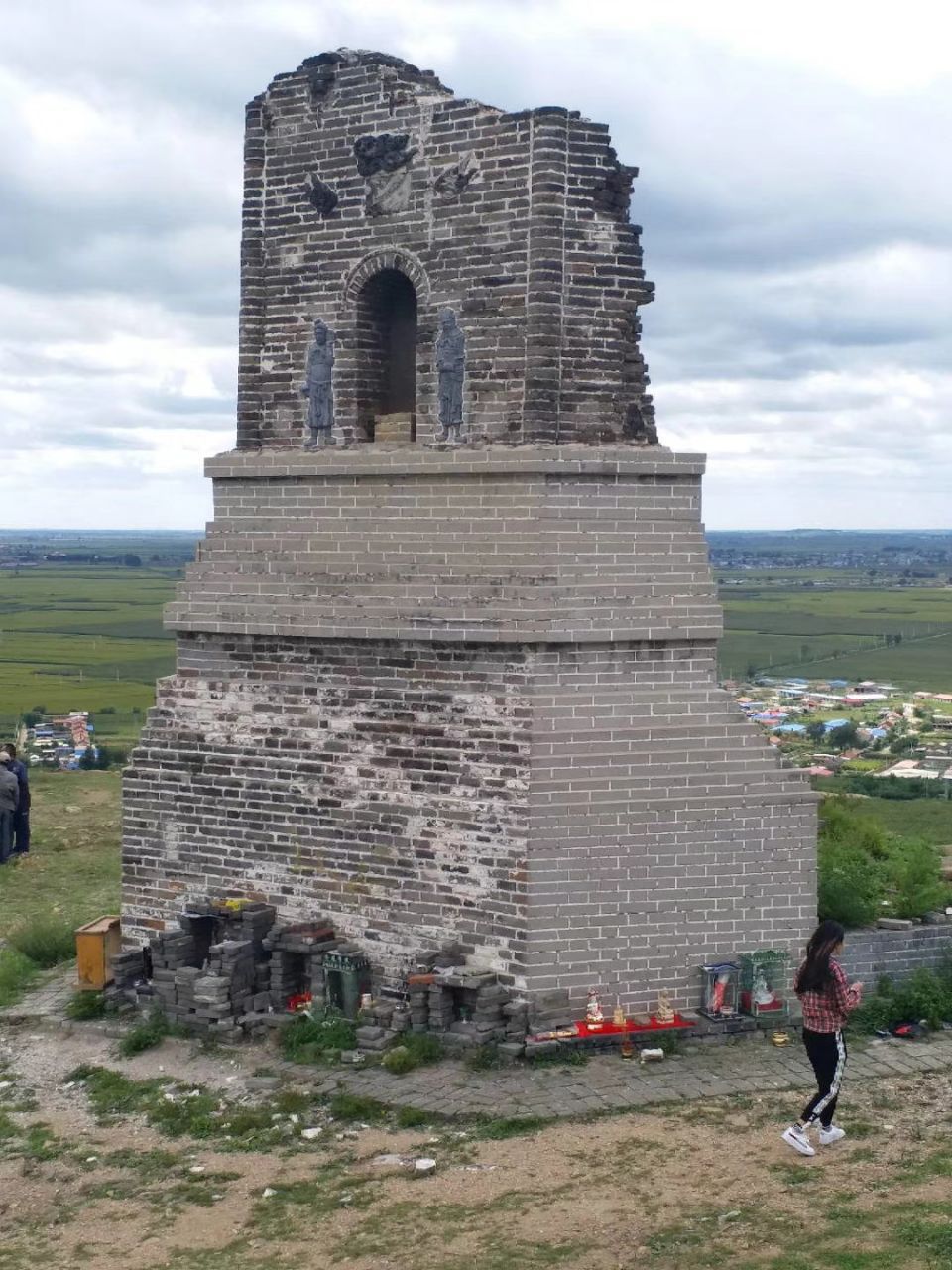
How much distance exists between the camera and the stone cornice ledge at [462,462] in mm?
12664

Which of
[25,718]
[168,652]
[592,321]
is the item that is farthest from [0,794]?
[168,652]

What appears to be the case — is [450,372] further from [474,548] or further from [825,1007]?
[825,1007]

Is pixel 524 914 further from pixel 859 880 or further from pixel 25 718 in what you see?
pixel 25 718

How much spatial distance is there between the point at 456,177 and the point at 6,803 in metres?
9.90

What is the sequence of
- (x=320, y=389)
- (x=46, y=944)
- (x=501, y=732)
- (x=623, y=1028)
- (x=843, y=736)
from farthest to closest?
1. (x=843, y=736)
2. (x=46, y=944)
3. (x=320, y=389)
4. (x=501, y=732)
5. (x=623, y=1028)

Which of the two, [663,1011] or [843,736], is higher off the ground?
[663,1011]

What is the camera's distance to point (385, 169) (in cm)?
1361

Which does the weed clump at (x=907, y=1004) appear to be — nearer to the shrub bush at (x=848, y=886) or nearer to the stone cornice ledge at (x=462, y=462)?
the shrub bush at (x=848, y=886)

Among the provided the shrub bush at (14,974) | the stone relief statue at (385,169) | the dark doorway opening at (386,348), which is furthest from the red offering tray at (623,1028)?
the stone relief statue at (385,169)

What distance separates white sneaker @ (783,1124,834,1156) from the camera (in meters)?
10.1

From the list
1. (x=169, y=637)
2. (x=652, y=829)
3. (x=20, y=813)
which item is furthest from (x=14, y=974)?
(x=169, y=637)

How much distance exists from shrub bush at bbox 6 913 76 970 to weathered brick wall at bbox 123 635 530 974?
1.64m

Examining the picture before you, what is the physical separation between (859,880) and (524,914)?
159 inches

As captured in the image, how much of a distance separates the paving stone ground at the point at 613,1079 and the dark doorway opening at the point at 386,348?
5.29 meters
